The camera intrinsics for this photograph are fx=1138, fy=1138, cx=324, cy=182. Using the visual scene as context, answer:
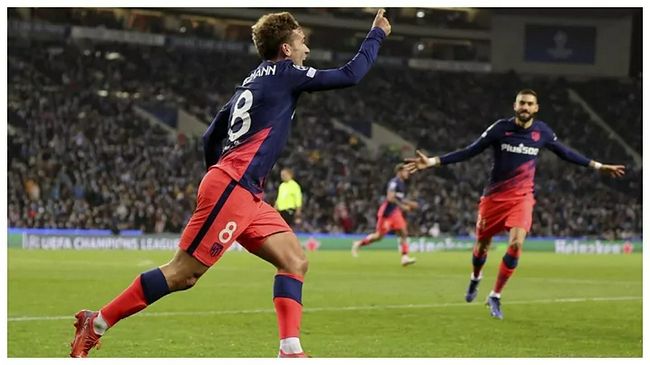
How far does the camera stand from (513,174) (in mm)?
12570

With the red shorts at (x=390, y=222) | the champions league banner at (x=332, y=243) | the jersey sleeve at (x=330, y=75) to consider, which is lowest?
the champions league banner at (x=332, y=243)

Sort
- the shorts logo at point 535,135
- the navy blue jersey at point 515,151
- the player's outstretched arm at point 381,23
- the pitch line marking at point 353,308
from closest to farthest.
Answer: the player's outstretched arm at point 381,23 < the pitch line marking at point 353,308 < the navy blue jersey at point 515,151 < the shorts logo at point 535,135

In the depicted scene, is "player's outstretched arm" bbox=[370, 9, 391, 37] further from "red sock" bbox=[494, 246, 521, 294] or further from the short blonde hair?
"red sock" bbox=[494, 246, 521, 294]

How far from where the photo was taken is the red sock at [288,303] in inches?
240

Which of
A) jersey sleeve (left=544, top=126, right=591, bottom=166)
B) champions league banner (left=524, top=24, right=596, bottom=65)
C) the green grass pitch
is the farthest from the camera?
champions league banner (left=524, top=24, right=596, bottom=65)

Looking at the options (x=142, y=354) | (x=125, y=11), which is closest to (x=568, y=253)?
(x=125, y=11)

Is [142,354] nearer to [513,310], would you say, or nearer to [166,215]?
[513,310]

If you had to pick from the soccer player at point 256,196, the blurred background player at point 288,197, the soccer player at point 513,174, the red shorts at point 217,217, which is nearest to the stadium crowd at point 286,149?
the blurred background player at point 288,197

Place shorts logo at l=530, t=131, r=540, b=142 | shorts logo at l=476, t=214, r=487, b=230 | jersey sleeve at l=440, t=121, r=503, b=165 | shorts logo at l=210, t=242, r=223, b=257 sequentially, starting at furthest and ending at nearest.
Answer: shorts logo at l=476, t=214, r=487, b=230, shorts logo at l=530, t=131, r=540, b=142, jersey sleeve at l=440, t=121, r=503, b=165, shorts logo at l=210, t=242, r=223, b=257

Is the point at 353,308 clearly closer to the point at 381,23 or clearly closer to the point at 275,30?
the point at 381,23

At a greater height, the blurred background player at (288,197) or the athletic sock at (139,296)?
the athletic sock at (139,296)

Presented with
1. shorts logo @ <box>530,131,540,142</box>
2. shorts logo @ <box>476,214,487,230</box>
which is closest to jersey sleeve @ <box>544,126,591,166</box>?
shorts logo @ <box>530,131,540,142</box>

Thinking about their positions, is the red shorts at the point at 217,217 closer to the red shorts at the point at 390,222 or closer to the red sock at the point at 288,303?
the red sock at the point at 288,303

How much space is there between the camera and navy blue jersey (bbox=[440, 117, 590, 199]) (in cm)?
1205
